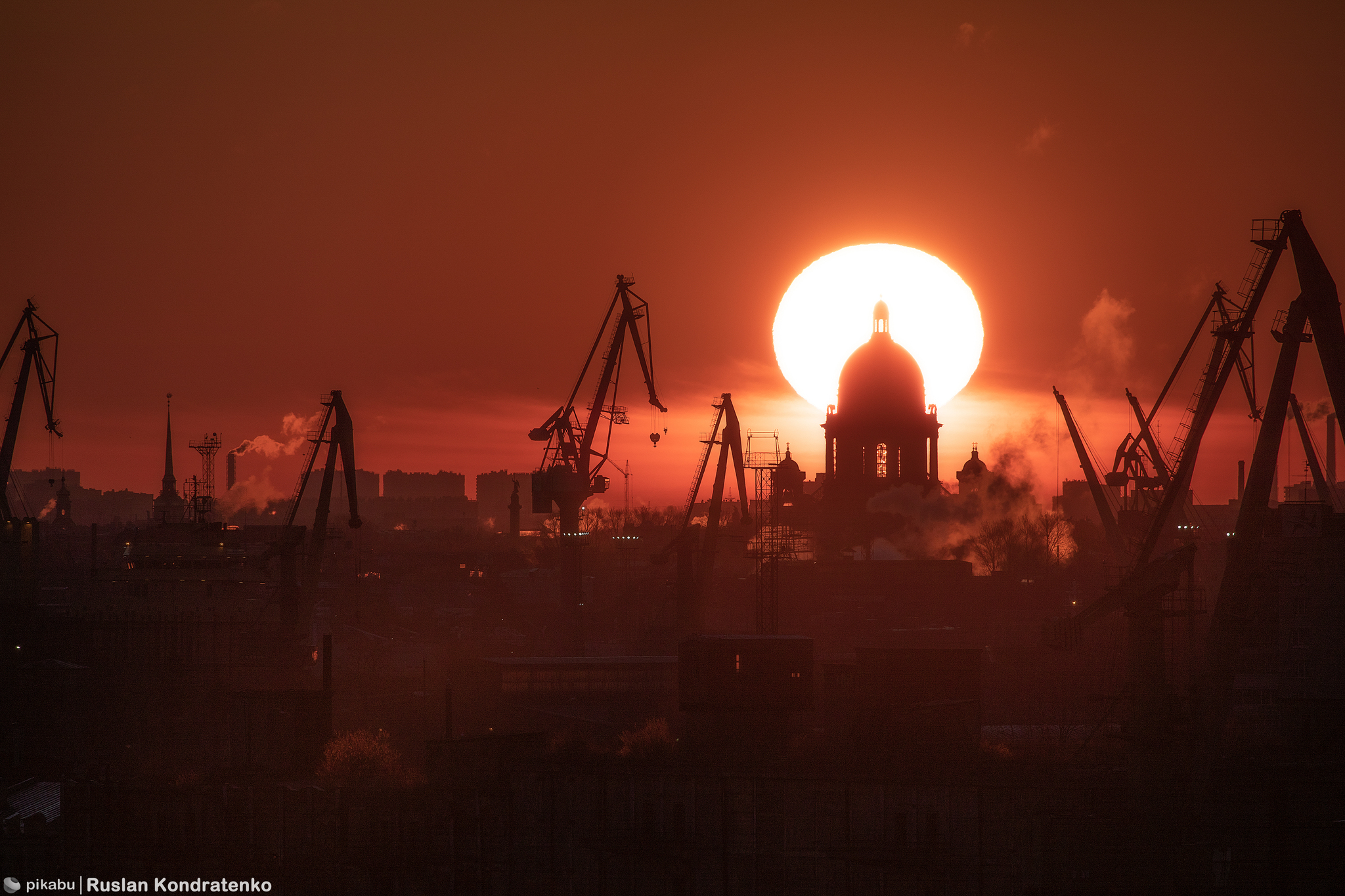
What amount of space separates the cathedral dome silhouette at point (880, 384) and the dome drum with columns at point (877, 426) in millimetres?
50

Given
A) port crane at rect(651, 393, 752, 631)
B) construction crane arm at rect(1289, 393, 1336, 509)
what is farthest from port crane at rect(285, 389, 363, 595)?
construction crane arm at rect(1289, 393, 1336, 509)

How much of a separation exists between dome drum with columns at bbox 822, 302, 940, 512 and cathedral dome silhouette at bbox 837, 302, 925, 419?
50 mm

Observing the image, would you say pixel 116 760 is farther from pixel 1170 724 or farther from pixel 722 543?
pixel 722 543

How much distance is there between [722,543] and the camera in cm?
11469

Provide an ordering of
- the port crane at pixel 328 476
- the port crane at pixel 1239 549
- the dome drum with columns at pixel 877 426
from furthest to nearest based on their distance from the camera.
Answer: the dome drum with columns at pixel 877 426
the port crane at pixel 328 476
the port crane at pixel 1239 549

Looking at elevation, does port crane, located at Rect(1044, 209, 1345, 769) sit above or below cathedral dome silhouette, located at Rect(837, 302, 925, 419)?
below

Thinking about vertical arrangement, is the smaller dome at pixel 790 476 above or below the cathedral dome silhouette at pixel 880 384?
below

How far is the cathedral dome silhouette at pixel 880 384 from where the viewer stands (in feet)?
351

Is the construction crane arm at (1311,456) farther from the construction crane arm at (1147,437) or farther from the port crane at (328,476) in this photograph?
the port crane at (328,476)

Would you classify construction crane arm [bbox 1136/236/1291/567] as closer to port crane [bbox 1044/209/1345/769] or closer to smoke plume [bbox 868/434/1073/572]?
port crane [bbox 1044/209/1345/769]

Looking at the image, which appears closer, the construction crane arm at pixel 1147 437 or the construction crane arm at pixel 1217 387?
the construction crane arm at pixel 1217 387

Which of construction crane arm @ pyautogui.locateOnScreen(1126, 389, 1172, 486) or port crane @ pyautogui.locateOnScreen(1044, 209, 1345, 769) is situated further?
construction crane arm @ pyautogui.locateOnScreen(1126, 389, 1172, 486)

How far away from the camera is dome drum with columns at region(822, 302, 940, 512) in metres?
107

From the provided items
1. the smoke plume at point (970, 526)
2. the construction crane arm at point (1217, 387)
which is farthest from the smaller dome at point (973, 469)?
the construction crane arm at point (1217, 387)
